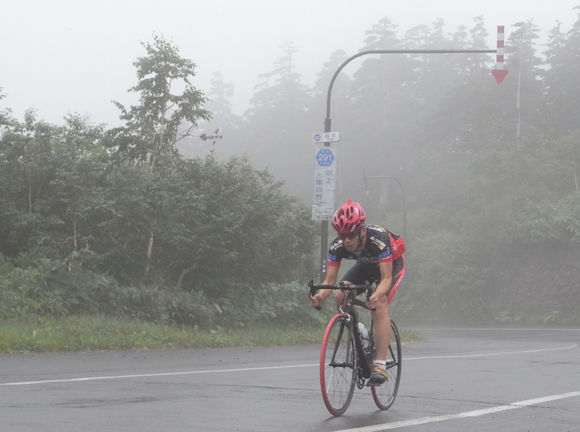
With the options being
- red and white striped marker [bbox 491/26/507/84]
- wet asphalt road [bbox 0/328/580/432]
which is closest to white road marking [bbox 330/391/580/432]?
wet asphalt road [bbox 0/328/580/432]

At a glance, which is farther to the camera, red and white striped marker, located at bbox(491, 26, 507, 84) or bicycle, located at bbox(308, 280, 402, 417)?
red and white striped marker, located at bbox(491, 26, 507, 84)

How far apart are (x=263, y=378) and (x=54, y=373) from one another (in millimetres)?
2329

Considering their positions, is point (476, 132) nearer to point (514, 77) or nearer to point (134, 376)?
point (514, 77)

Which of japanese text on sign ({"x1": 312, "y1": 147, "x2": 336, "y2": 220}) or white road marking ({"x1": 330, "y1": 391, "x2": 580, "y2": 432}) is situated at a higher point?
japanese text on sign ({"x1": 312, "y1": 147, "x2": 336, "y2": 220})

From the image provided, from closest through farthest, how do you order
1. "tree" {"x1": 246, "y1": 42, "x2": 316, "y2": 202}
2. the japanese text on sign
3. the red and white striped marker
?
the red and white striped marker
the japanese text on sign
"tree" {"x1": 246, "y1": 42, "x2": 316, "y2": 202}

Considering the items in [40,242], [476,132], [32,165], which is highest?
[476,132]

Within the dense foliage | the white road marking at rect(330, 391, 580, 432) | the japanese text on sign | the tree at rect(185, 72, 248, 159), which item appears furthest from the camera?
the tree at rect(185, 72, 248, 159)

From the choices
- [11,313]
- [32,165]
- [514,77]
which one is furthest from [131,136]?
[514,77]

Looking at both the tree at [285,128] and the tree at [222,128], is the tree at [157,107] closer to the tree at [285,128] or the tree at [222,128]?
the tree at [285,128]

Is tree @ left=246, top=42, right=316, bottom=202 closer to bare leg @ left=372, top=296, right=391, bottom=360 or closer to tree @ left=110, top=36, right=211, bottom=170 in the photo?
tree @ left=110, top=36, right=211, bottom=170

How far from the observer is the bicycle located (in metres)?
6.64

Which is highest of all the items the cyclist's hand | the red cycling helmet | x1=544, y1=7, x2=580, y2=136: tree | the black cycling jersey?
x1=544, y1=7, x2=580, y2=136: tree

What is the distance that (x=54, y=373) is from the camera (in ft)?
30.6

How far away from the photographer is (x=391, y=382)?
7.45 m
